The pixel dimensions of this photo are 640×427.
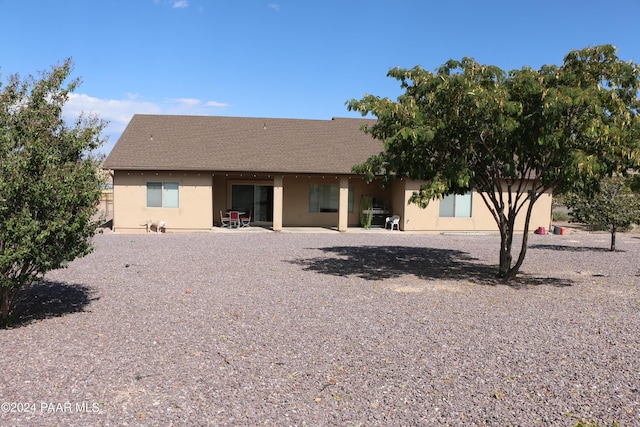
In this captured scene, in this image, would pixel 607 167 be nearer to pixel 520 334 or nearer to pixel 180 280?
pixel 520 334

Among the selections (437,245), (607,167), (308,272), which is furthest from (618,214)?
(308,272)

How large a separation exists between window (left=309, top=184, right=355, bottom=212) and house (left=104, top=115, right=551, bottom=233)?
1.8 inches

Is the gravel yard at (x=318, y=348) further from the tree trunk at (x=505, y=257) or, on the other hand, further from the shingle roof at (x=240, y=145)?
the shingle roof at (x=240, y=145)

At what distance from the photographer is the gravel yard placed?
452 centimetres

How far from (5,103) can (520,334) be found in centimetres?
760

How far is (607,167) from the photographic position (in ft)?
31.9

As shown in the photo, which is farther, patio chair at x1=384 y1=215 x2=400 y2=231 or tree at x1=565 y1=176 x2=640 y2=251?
patio chair at x1=384 y1=215 x2=400 y2=231

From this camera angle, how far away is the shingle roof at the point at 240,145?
67.5ft

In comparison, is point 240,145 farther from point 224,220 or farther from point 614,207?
point 614,207

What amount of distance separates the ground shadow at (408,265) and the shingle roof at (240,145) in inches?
249

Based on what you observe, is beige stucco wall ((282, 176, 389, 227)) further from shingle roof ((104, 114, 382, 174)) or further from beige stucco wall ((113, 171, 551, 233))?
shingle roof ((104, 114, 382, 174))

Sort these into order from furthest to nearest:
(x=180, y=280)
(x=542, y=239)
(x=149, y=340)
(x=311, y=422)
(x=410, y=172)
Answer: (x=542, y=239) < (x=410, y=172) < (x=180, y=280) < (x=149, y=340) < (x=311, y=422)

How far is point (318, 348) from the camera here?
6.21 meters

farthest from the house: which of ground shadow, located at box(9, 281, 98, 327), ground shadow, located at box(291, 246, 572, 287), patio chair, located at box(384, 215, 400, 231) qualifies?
ground shadow, located at box(9, 281, 98, 327)
